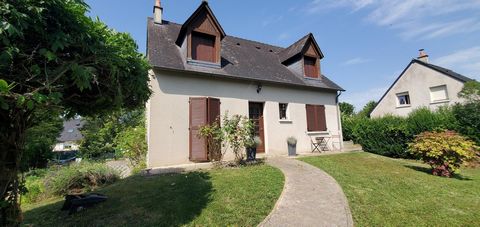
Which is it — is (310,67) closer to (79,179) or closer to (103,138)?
(79,179)

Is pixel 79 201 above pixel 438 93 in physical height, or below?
below

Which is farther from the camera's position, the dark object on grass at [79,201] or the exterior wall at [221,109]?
the exterior wall at [221,109]

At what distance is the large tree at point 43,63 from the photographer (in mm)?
1979

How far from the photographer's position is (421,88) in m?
17.7

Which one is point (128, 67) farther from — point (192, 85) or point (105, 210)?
point (192, 85)

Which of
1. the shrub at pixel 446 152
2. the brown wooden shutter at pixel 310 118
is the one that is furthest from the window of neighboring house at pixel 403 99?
the shrub at pixel 446 152

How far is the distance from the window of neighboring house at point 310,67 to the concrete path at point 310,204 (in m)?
7.30

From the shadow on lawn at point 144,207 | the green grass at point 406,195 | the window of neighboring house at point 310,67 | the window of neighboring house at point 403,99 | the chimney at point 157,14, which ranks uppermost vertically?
the chimney at point 157,14

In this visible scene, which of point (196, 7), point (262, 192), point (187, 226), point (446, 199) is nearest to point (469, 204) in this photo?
point (446, 199)

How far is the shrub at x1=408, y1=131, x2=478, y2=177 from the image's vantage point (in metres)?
6.73

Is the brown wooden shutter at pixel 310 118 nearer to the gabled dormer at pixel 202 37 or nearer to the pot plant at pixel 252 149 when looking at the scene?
the pot plant at pixel 252 149

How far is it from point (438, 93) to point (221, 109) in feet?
59.1

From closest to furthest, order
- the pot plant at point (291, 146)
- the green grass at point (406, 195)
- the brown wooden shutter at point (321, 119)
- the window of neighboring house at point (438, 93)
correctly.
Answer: the green grass at point (406, 195), the pot plant at point (291, 146), the brown wooden shutter at point (321, 119), the window of neighboring house at point (438, 93)

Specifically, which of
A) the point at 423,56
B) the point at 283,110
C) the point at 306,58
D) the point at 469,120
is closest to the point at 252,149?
the point at 283,110
